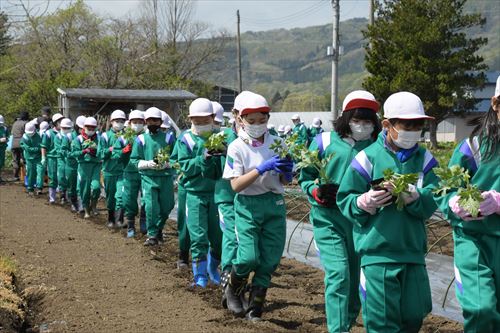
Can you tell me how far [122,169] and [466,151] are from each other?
373 inches

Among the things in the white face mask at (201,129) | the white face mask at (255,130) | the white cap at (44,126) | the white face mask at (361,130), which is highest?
the white face mask at (361,130)

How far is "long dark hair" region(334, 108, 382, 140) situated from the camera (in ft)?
19.5

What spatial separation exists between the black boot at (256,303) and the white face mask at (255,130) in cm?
143

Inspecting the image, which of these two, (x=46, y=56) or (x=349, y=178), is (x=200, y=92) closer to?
(x=46, y=56)

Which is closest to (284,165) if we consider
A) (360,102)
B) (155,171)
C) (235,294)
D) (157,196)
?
(360,102)

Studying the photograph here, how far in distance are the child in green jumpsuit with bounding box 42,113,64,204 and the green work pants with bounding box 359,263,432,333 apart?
14.2 metres

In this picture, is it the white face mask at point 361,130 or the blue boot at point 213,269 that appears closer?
the white face mask at point 361,130

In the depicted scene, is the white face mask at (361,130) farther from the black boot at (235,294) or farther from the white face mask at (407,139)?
the black boot at (235,294)

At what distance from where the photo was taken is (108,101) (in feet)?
88.7

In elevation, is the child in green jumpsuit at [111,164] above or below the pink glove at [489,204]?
below

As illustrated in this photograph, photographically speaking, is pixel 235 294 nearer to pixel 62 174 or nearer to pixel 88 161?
pixel 88 161

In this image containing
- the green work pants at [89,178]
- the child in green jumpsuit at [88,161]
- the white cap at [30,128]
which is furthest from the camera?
the white cap at [30,128]

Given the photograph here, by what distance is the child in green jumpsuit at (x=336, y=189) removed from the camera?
232 inches

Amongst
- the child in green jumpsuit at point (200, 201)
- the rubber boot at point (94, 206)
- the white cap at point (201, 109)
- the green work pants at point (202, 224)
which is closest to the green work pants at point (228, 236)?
the child in green jumpsuit at point (200, 201)
